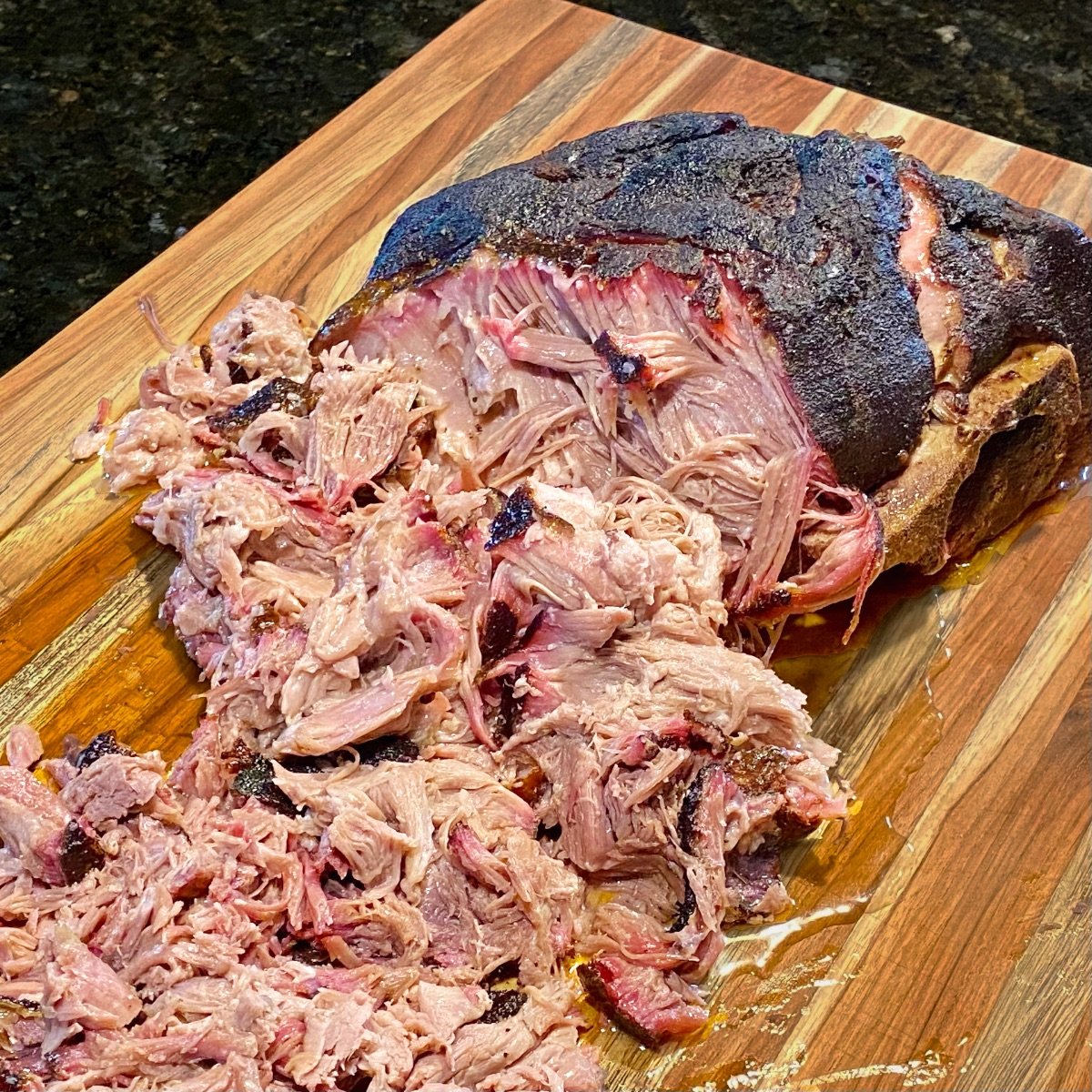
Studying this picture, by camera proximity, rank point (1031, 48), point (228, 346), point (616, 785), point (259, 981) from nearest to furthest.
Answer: point (259, 981) < point (616, 785) < point (228, 346) < point (1031, 48)

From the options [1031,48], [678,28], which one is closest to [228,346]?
[678,28]

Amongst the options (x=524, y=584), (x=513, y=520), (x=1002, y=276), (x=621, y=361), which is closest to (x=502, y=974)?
(x=524, y=584)

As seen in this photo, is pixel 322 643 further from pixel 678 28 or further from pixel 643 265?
pixel 678 28

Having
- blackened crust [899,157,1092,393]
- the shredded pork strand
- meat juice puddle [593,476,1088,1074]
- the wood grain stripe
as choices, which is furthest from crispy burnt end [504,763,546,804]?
blackened crust [899,157,1092,393]

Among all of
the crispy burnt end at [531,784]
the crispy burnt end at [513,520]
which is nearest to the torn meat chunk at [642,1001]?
the crispy burnt end at [531,784]

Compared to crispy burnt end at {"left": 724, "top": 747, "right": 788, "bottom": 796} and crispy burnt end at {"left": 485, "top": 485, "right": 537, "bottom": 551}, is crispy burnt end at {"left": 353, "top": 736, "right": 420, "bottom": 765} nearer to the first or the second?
crispy burnt end at {"left": 485, "top": 485, "right": 537, "bottom": 551}
